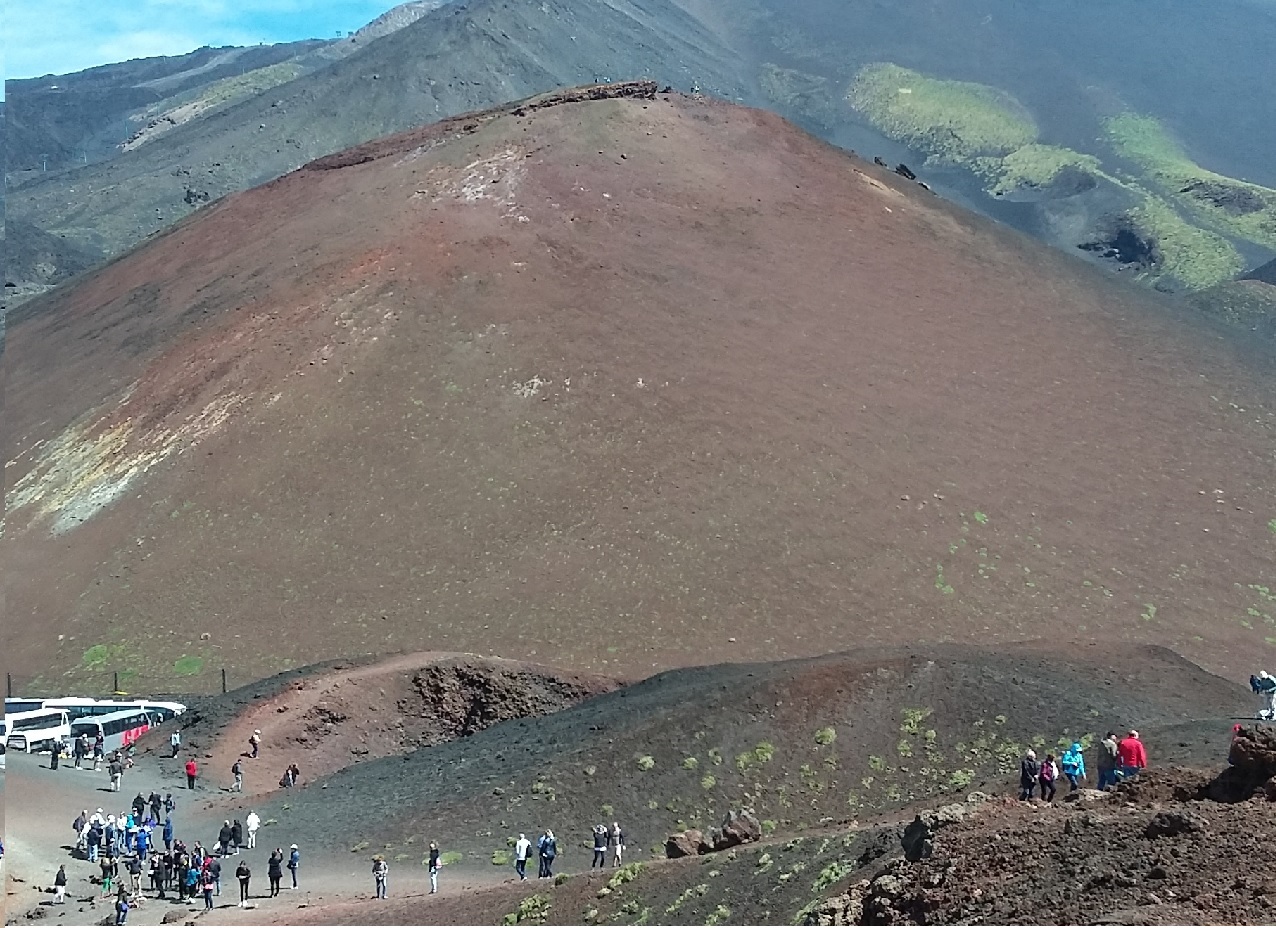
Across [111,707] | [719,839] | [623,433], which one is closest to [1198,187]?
[623,433]

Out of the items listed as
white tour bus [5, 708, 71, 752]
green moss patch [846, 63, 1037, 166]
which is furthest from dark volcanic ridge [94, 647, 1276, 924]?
green moss patch [846, 63, 1037, 166]

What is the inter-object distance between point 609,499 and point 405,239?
59.2 feet

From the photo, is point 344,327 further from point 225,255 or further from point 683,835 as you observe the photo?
point 683,835

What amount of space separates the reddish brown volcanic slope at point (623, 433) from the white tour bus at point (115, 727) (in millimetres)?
4198

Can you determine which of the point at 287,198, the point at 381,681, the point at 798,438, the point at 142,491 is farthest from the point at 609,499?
the point at 287,198

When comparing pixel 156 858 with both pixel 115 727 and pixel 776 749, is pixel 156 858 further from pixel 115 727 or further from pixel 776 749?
pixel 115 727

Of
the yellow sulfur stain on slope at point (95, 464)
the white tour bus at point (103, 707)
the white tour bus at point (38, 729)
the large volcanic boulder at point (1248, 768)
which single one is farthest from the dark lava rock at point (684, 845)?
the yellow sulfur stain on slope at point (95, 464)

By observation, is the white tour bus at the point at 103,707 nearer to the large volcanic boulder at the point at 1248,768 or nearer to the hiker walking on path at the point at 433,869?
the hiker walking on path at the point at 433,869

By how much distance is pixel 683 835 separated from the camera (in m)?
22.1

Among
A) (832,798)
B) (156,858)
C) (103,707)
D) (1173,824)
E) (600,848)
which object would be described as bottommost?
(1173,824)

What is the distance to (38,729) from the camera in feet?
122

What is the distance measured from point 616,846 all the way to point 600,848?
2.42 feet

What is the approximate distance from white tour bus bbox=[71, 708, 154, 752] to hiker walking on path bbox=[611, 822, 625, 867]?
53.1ft

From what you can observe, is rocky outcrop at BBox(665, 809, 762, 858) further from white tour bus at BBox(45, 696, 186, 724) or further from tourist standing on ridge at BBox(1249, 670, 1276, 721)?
white tour bus at BBox(45, 696, 186, 724)
